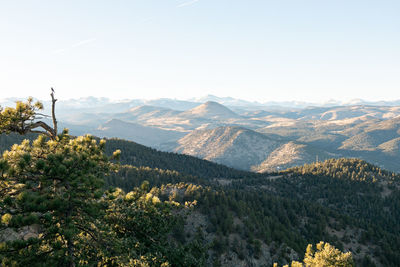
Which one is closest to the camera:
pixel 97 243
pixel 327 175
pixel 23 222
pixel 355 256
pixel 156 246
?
pixel 23 222

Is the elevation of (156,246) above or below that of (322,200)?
above

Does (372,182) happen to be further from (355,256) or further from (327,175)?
(355,256)

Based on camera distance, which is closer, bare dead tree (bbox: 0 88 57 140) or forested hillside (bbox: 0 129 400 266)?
bare dead tree (bbox: 0 88 57 140)

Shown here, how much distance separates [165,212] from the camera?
63.2 ft

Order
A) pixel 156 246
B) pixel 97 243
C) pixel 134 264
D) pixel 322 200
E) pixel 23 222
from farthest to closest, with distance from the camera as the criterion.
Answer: pixel 322 200
pixel 156 246
pixel 97 243
pixel 134 264
pixel 23 222

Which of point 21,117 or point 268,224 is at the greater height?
point 21,117

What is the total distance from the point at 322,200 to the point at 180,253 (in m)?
172

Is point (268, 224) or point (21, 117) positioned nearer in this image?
point (21, 117)

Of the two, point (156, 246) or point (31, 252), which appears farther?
point (156, 246)

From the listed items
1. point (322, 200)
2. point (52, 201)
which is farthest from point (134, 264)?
point (322, 200)

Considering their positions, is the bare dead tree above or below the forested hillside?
above

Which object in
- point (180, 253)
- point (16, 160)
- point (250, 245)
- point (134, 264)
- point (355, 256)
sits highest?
point (16, 160)

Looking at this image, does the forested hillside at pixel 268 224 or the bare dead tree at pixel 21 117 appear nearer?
the bare dead tree at pixel 21 117

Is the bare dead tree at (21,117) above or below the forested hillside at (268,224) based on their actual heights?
above
